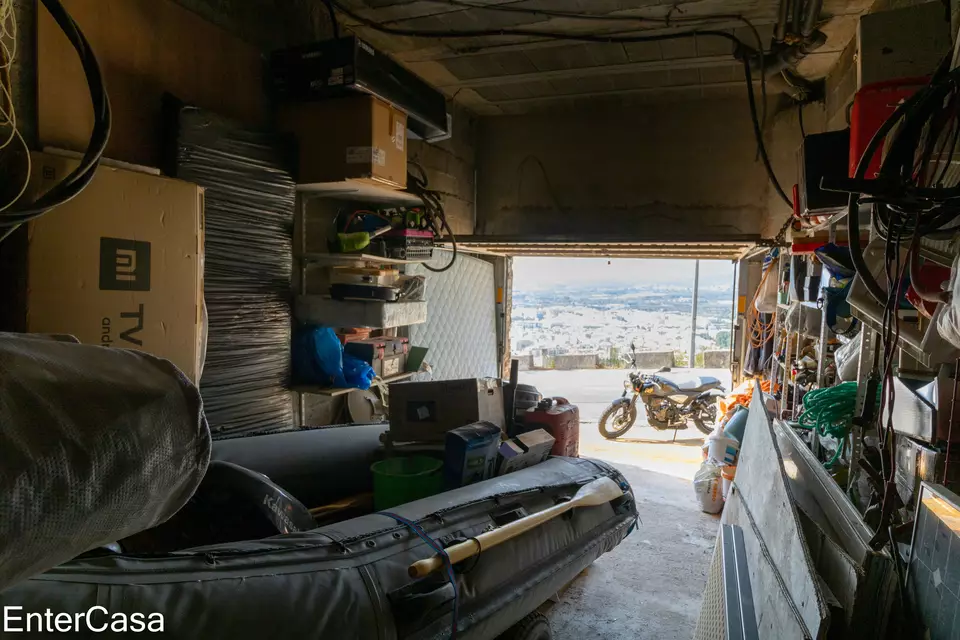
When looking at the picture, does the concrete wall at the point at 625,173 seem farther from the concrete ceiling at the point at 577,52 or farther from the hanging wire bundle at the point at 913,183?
the hanging wire bundle at the point at 913,183

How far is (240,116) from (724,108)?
10.5 ft

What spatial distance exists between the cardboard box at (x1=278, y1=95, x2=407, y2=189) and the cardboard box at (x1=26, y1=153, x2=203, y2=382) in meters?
0.77

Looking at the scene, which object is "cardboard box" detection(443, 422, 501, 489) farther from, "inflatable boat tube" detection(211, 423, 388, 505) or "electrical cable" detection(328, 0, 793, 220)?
"electrical cable" detection(328, 0, 793, 220)

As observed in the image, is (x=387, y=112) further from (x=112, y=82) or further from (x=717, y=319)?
(x=717, y=319)

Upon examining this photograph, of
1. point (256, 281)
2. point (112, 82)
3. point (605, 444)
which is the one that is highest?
point (112, 82)

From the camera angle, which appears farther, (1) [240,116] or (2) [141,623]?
(1) [240,116]

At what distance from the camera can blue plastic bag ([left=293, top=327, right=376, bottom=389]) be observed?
2662 millimetres

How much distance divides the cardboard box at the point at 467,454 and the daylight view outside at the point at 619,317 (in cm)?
866

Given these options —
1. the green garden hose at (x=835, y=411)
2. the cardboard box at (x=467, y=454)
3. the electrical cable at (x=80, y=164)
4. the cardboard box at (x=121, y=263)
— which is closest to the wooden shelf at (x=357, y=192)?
the cardboard box at (x=121, y=263)

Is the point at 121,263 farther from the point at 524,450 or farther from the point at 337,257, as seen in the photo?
the point at 524,450

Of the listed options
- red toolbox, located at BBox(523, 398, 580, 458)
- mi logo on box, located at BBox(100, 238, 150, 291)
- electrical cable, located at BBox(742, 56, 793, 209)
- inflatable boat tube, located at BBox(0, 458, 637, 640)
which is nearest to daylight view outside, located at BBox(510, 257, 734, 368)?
electrical cable, located at BBox(742, 56, 793, 209)

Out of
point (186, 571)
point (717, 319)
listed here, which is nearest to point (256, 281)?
point (186, 571)

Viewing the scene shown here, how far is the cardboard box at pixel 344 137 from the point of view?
2.41m

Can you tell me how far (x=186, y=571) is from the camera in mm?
1120
